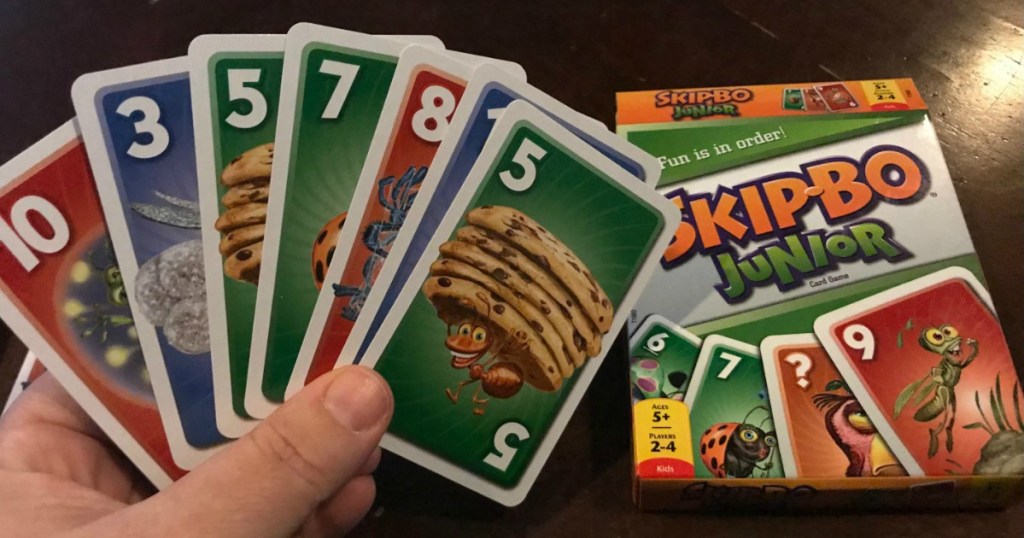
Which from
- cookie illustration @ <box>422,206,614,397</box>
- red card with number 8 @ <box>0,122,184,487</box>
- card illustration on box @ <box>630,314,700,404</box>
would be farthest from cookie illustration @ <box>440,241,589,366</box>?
red card with number 8 @ <box>0,122,184,487</box>

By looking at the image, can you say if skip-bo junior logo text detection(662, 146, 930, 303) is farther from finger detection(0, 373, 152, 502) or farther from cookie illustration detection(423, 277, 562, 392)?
finger detection(0, 373, 152, 502)

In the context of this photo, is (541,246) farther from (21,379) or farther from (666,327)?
(21,379)

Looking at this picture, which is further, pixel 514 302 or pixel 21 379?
pixel 21 379

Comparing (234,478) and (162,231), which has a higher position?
(162,231)

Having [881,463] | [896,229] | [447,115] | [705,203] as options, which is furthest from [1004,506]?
[447,115]

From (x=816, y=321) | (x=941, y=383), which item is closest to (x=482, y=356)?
(x=816, y=321)

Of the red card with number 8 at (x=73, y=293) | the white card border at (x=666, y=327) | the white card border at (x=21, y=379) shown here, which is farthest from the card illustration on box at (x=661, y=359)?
the white card border at (x=21, y=379)
